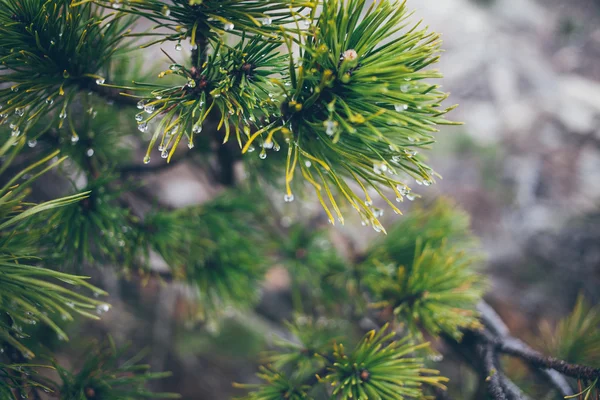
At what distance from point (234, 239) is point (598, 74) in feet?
9.99

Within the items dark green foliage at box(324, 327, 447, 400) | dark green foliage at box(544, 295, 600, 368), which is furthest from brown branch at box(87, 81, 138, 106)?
dark green foliage at box(544, 295, 600, 368)

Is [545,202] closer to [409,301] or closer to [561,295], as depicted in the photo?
[561,295]

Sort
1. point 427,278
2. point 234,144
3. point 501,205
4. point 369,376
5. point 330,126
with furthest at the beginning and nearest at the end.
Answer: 1. point 501,205
2. point 234,144
3. point 427,278
4. point 369,376
5. point 330,126

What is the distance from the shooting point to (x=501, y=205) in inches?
74.2

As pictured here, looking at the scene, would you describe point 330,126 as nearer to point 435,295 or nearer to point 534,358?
point 435,295

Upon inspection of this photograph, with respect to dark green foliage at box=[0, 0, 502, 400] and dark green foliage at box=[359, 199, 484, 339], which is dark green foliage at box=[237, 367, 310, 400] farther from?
dark green foliage at box=[359, 199, 484, 339]

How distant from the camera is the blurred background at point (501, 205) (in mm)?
1539

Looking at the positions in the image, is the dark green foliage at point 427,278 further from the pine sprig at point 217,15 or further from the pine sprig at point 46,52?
the pine sprig at point 46,52

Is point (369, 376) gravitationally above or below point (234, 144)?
below

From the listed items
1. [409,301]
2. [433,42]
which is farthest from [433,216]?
[433,42]

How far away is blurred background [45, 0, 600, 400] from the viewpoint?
1.54 m

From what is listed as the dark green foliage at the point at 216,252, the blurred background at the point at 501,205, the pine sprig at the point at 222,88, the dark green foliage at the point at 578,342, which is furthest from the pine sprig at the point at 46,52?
the dark green foliage at the point at 578,342

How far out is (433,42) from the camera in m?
0.52

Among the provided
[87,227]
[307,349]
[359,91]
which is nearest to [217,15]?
[359,91]
